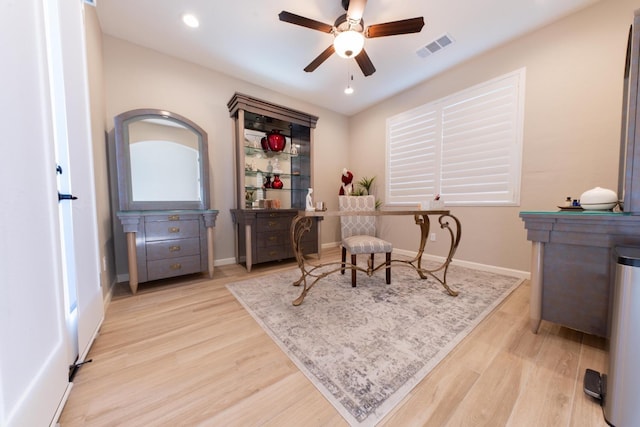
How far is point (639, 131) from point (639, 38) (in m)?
0.49

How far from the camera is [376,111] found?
13.1ft

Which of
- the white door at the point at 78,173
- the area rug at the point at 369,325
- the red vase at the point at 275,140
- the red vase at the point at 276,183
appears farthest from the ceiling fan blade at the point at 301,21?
the area rug at the point at 369,325

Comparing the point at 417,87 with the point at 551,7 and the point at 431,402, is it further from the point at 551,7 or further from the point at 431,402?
the point at 431,402

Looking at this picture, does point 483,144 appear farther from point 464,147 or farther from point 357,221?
point 357,221

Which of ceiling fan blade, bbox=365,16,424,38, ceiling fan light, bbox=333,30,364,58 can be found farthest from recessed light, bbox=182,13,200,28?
ceiling fan blade, bbox=365,16,424,38

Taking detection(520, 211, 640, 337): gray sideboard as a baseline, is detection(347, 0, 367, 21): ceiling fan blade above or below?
above

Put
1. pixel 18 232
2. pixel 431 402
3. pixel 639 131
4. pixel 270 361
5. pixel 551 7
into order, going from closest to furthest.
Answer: pixel 18 232 < pixel 431 402 < pixel 639 131 < pixel 270 361 < pixel 551 7

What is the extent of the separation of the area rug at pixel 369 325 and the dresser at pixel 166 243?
588 mm

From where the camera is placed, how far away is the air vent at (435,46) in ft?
7.93

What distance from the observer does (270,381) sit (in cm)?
108

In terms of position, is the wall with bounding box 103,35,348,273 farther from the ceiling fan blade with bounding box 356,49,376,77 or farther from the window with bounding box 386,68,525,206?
the window with bounding box 386,68,525,206

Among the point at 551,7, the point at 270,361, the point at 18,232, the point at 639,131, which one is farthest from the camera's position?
the point at 551,7

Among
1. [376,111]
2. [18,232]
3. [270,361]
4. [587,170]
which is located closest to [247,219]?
[270,361]

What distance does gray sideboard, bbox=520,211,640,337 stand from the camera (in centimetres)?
121
